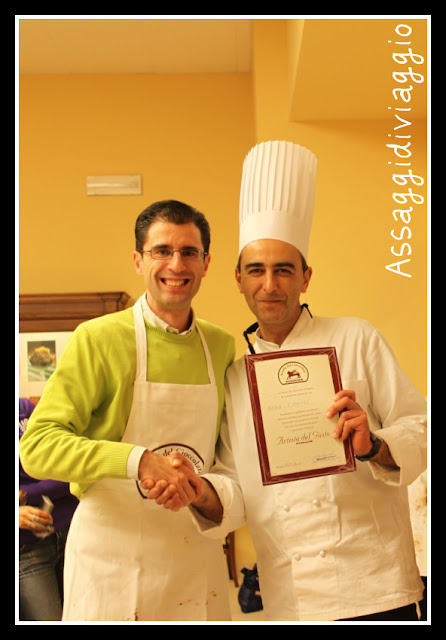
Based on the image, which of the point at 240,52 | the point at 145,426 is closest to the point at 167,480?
the point at 145,426

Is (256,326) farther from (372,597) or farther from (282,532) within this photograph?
(372,597)

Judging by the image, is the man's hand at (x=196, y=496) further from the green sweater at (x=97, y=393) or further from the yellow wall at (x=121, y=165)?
the yellow wall at (x=121, y=165)

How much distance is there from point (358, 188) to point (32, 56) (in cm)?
252

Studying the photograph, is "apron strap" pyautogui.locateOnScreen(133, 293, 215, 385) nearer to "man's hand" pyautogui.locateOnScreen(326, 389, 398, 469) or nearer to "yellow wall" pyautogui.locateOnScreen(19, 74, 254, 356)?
"man's hand" pyautogui.locateOnScreen(326, 389, 398, 469)

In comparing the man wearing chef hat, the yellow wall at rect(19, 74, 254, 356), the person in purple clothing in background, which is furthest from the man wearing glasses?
the yellow wall at rect(19, 74, 254, 356)

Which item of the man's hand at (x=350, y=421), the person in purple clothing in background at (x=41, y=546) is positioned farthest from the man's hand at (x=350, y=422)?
the person in purple clothing in background at (x=41, y=546)

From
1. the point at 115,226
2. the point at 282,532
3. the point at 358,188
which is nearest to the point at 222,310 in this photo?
the point at 115,226

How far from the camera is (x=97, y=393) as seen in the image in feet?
4.49

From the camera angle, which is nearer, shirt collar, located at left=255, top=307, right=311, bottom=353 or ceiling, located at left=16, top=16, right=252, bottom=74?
shirt collar, located at left=255, top=307, right=311, bottom=353

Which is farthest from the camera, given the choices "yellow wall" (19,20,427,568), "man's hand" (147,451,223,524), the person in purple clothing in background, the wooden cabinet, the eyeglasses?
"yellow wall" (19,20,427,568)

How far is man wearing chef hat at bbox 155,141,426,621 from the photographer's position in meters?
1.32

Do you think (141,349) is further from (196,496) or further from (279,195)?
(279,195)

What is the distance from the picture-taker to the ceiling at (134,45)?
147 inches

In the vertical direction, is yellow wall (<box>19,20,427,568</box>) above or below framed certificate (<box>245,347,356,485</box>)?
above
